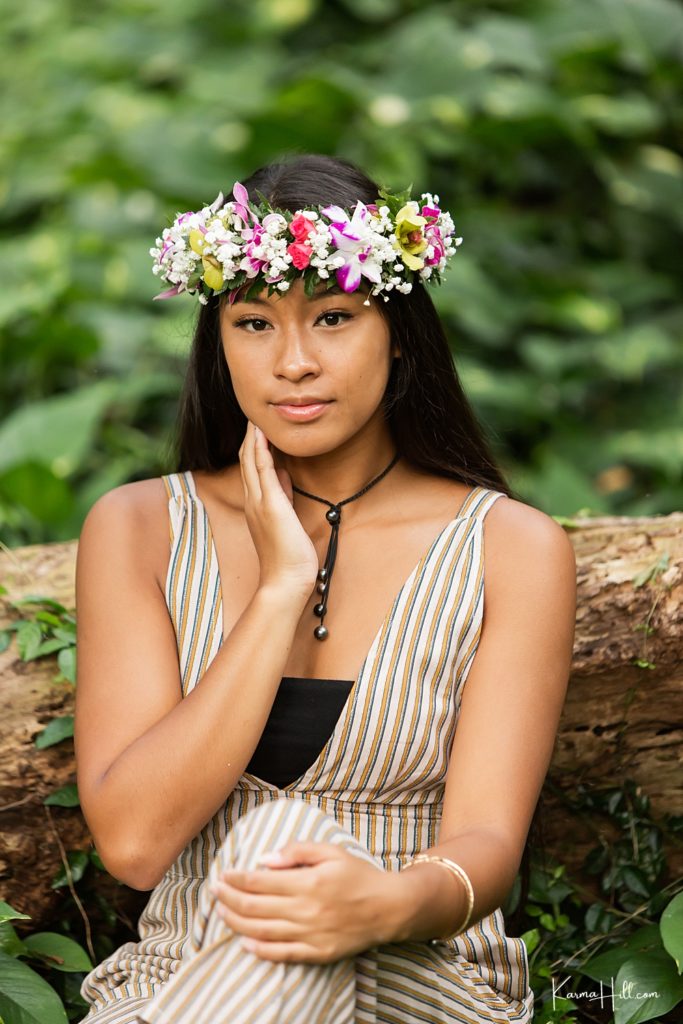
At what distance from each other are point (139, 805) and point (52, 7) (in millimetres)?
7458

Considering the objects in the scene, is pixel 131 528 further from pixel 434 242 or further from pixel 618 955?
pixel 618 955

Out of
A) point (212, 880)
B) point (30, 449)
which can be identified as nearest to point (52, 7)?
point (30, 449)

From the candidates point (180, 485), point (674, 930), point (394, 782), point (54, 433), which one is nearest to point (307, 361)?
point (180, 485)

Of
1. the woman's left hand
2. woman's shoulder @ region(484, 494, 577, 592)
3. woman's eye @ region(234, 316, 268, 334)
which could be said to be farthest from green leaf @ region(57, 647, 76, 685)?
the woman's left hand

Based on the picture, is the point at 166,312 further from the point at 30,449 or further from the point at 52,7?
the point at 52,7

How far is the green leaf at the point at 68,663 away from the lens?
3354mm

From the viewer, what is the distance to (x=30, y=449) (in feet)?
17.8

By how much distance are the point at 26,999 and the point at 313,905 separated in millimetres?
1077

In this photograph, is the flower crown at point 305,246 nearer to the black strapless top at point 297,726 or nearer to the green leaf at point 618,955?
the black strapless top at point 297,726

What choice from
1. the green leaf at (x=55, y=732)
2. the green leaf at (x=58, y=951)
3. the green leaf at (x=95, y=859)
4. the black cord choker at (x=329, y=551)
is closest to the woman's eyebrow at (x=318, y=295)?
the black cord choker at (x=329, y=551)

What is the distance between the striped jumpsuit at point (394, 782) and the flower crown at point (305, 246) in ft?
1.83

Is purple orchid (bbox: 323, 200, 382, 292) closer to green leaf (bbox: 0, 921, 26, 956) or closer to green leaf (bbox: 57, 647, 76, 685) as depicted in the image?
green leaf (bbox: 57, 647, 76, 685)

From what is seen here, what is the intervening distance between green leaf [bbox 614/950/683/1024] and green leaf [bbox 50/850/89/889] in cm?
136

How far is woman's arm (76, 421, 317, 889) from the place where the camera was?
8.28ft
